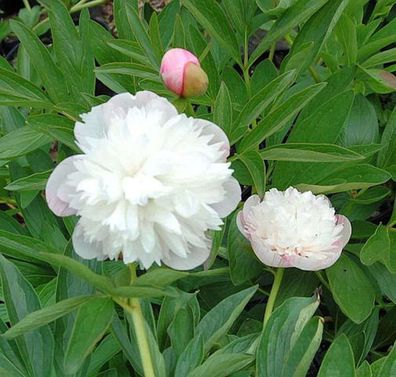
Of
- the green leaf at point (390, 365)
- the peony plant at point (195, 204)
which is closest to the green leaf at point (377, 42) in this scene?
the peony plant at point (195, 204)

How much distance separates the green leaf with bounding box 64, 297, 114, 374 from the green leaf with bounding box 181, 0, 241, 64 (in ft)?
1.31

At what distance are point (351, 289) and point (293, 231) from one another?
0.12 metres

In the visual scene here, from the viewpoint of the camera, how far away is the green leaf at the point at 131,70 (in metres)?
0.86

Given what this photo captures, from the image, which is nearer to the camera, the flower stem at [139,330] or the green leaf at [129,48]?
the flower stem at [139,330]

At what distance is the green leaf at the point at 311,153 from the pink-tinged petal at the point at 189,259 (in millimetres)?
179

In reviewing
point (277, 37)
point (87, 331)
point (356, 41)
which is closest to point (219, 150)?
point (87, 331)

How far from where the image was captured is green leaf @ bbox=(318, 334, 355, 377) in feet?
2.18

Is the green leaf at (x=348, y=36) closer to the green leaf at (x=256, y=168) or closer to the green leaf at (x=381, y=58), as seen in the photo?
the green leaf at (x=381, y=58)

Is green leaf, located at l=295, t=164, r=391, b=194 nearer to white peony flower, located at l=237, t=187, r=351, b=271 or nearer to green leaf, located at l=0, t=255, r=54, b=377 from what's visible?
white peony flower, located at l=237, t=187, r=351, b=271

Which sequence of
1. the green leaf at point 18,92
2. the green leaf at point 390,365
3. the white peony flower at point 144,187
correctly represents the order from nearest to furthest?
the white peony flower at point 144,187 < the green leaf at point 390,365 < the green leaf at point 18,92

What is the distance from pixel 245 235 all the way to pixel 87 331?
26cm

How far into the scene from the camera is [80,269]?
60cm

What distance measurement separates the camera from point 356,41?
1.03 meters

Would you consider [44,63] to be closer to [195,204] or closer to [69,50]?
[69,50]
